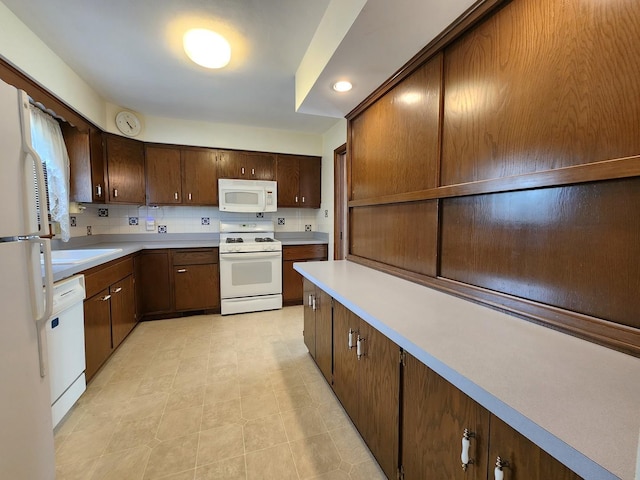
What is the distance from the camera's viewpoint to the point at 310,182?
156 inches

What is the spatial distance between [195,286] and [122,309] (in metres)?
0.82

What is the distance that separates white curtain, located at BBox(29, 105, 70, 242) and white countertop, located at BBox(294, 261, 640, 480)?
8.87ft

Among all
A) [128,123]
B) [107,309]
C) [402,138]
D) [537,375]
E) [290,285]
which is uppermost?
[128,123]

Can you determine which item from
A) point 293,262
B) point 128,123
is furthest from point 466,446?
point 128,123

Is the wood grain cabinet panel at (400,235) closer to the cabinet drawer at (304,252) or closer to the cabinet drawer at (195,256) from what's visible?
the cabinet drawer at (304,252)

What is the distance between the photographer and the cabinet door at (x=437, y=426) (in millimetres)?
732

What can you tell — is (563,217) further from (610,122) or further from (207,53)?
(207,53)

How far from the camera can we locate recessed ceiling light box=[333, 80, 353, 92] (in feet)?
5.94

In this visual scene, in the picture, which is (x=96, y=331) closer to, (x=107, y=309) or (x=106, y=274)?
(x=107, y=309)

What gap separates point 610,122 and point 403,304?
892 millimetres

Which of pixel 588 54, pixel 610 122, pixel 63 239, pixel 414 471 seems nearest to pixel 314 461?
pixel 414 471

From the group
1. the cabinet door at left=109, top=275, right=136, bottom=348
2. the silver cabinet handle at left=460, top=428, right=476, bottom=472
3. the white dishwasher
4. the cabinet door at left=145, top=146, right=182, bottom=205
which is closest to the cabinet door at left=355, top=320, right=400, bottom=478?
the silver cabinet handle at left=460, top=428, right=476, bottom=472

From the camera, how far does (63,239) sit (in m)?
2.44

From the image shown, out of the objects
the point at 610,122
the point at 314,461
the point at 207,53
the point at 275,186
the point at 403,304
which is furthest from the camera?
the point at 275,186
